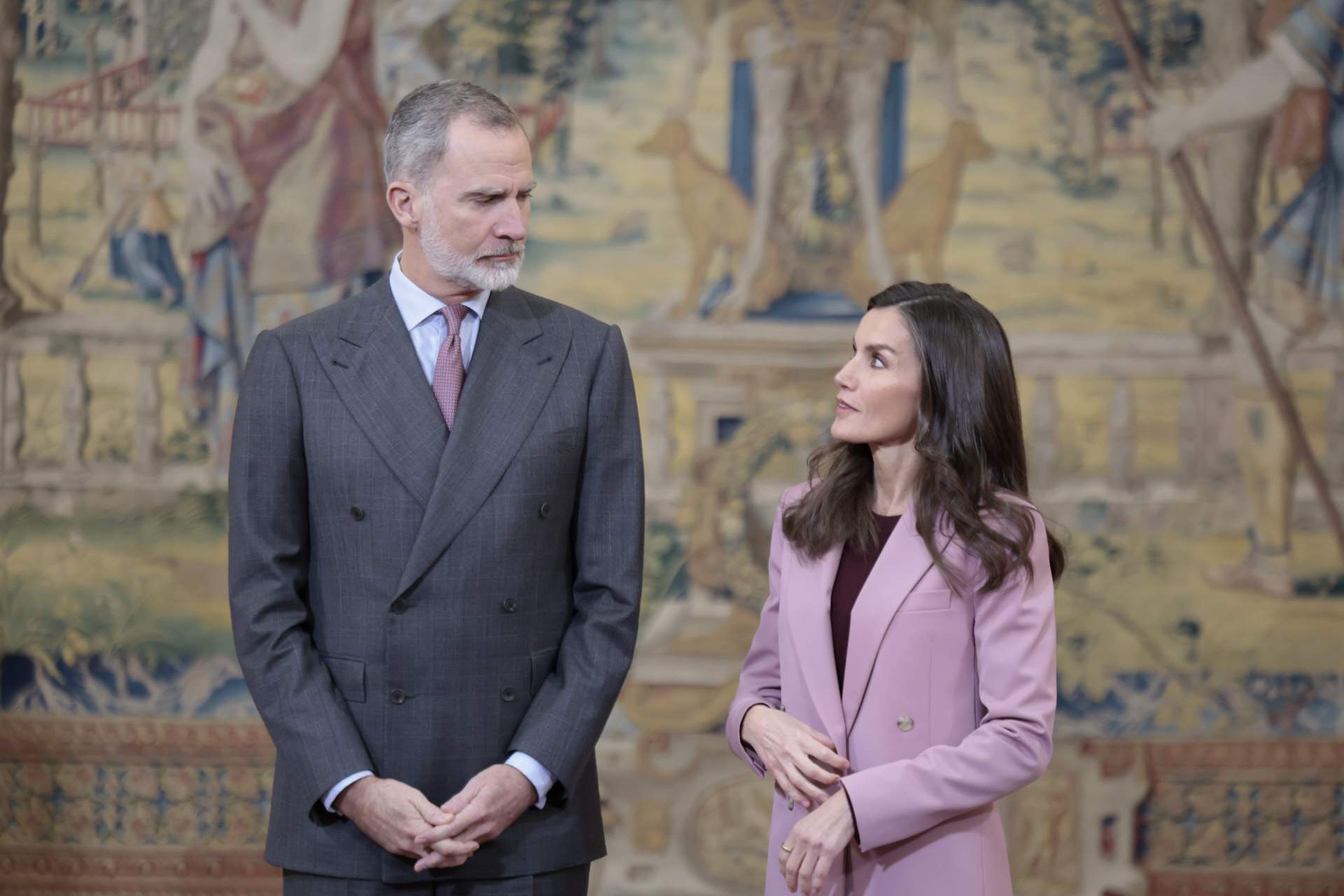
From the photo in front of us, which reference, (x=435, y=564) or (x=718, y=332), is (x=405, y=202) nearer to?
(x=435, y=564)

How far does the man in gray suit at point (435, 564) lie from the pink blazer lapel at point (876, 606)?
40cm

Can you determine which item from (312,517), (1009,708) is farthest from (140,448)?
(1009,708)

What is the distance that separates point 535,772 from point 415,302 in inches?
33.6

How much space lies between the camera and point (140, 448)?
495 centimetres

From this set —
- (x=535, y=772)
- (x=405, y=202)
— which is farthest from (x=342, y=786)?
(x=405, y=202)

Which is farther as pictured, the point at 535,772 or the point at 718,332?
the point at 718,332

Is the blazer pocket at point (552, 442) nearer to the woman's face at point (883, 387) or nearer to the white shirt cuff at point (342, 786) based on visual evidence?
the woman's face at point (883, 387)

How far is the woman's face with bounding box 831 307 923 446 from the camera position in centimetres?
239

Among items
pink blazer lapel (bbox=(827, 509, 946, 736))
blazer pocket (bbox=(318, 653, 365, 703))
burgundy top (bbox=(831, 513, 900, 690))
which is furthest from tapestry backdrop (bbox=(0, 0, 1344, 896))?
blazer pocket (bbox=(318, 653, 365, 703))

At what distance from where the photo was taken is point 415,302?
2355 millimetres

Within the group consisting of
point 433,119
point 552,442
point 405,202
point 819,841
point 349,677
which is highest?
point 433,119

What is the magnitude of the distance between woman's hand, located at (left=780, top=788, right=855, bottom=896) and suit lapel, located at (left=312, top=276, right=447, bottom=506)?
857mm

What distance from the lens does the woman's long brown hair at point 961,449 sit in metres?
2.30

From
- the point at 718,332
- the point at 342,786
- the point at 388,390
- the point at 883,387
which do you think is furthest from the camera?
the point at 718,332
